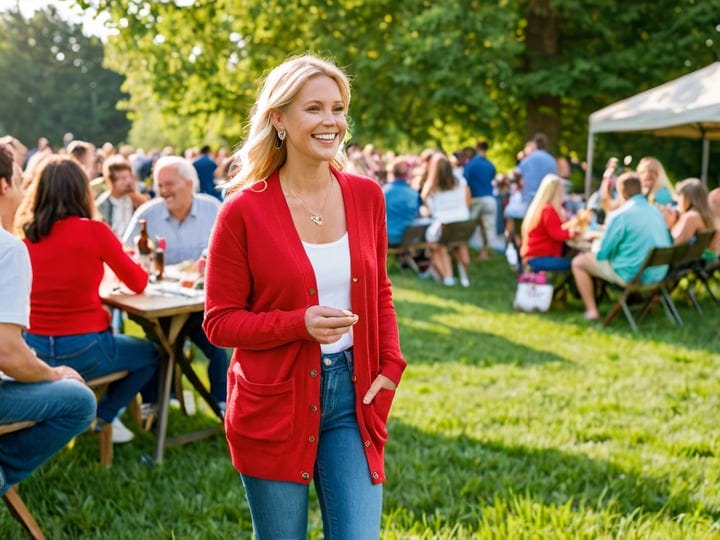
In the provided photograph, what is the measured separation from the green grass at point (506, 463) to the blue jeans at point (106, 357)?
0.38m

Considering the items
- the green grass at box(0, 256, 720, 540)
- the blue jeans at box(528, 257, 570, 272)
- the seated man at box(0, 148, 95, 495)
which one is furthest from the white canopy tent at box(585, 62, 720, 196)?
the seated man at box(0, 148, 95, 495)

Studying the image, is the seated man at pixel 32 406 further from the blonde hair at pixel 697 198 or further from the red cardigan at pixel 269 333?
the blonde hair at pixel 697 198

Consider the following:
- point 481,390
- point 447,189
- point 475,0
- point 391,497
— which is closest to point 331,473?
point 391,497

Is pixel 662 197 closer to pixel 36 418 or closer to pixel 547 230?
pixel 547 230

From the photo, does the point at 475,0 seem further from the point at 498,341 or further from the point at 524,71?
the point at 498,341

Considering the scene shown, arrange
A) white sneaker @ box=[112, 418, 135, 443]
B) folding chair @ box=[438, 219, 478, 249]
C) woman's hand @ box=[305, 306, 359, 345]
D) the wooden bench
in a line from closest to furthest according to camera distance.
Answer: woman's hand @ box=[305, 306, 359, 345], the wooden bench, white sneaker @ box=[112, 418, 135, 443], folding chair @ box=[438, 219, 478, 249]

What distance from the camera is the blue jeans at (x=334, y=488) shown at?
2178 mm

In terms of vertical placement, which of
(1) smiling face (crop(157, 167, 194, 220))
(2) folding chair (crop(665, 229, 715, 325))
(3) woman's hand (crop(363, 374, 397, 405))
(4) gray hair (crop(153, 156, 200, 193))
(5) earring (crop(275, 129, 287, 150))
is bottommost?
(2) folding chair (crop(665, 229, 715, 325))

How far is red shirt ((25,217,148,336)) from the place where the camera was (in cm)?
409

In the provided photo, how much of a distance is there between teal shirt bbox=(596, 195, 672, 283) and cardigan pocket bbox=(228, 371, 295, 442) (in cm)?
658

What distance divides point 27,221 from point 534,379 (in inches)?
155

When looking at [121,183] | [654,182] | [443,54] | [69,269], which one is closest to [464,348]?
[121,183]

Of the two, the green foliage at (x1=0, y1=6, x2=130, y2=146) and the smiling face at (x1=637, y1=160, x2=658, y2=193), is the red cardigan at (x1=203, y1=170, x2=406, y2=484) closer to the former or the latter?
the smiling face at (x1=637, y1=160, x2=658, y2=193)

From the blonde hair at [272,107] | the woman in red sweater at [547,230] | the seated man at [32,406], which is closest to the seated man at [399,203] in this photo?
the woman in red sweater at [547,230]
